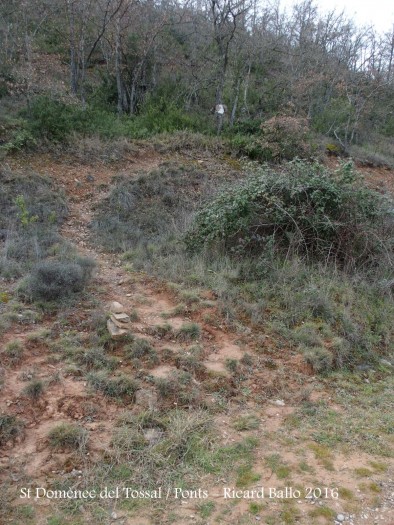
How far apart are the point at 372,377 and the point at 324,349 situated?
54cm

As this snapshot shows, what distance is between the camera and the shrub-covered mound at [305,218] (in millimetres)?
6387

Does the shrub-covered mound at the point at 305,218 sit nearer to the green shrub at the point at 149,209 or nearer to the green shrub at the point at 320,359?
the green shrub at the point at 149,209

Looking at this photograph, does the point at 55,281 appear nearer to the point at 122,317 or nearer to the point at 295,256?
the point at 122,317

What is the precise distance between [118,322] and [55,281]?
1.06 meters

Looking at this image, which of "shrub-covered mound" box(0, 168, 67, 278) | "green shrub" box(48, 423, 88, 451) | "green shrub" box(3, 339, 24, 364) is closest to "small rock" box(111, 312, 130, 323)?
"green shrub" box(3, 339, 24, 364)

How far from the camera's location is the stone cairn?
4.45 meters

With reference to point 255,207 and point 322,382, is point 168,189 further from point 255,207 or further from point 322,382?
point 322,382

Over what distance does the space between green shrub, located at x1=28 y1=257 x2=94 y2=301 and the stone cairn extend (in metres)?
0.65

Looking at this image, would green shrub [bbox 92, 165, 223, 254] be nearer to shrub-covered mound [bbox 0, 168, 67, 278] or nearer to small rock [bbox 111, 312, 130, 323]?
shrub-covered mound [bbox 0, 168, 67, 278]

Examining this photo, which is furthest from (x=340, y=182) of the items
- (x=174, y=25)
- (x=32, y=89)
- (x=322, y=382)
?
(x=174, y=25)

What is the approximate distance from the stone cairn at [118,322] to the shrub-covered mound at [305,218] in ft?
7.02

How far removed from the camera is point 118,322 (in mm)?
4594

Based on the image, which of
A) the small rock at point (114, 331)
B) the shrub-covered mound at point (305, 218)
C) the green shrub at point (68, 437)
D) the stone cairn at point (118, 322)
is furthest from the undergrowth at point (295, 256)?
the green shrub at point (68, 437)

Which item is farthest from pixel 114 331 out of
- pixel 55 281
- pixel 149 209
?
pixel 149 209
